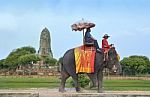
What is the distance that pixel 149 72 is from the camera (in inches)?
4245

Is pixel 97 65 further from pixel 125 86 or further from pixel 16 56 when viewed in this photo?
pixel 16 56

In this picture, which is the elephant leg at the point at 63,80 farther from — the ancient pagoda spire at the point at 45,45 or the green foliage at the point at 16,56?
the ancient pagoda spire at the point at 45,45

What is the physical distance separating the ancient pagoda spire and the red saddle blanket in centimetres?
10755

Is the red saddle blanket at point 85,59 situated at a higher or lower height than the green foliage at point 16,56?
lower

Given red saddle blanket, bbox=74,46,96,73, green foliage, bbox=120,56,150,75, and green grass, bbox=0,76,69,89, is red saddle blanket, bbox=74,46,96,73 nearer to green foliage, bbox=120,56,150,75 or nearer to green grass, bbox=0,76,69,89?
green grass, bbox=0,76,69,89

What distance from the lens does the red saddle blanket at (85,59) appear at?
16.6 m

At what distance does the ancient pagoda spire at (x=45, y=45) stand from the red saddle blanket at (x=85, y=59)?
107553 millimetres

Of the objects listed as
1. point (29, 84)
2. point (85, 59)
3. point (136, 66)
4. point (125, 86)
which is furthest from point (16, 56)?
point (85, 59)

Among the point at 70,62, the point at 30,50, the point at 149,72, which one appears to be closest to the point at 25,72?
the point at 149,72

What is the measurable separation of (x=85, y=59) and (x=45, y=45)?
4341 inches

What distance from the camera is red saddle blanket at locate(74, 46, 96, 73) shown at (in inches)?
655

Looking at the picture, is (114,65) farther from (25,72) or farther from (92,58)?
(25,72)

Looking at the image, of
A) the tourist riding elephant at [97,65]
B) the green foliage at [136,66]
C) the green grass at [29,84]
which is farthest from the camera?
the green foliage at [136,66]

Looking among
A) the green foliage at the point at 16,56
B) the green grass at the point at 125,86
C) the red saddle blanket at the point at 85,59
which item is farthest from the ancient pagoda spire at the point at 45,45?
the red saddle blanket at the point at 85,59
